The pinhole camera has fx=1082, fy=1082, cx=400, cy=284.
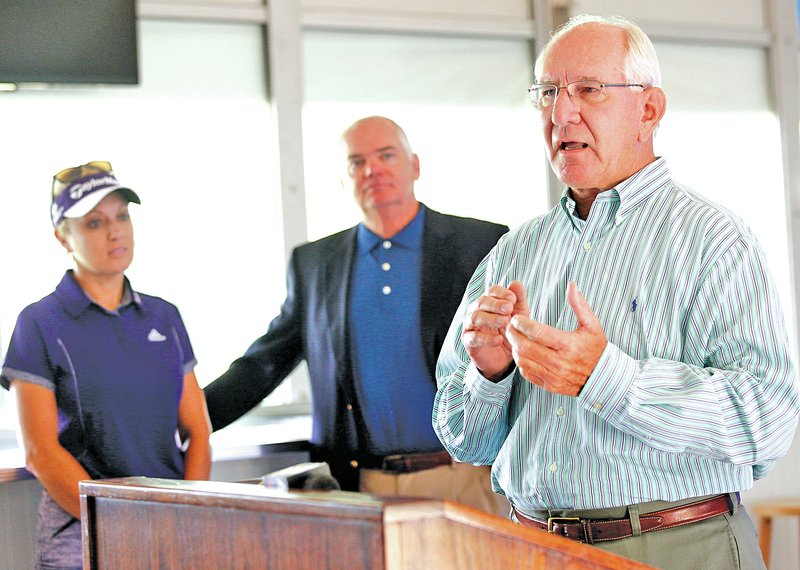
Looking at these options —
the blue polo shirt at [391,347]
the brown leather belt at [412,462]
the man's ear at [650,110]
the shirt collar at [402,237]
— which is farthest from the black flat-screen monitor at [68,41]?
the man's ear at [650,110]

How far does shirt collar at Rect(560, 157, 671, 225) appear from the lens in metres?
2.00

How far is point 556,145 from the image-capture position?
2041 millimetres

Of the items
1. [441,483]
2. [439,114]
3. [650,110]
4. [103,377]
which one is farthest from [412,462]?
[650,110]

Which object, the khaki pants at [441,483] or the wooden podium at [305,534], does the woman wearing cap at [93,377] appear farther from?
the wooden podium at [305,534]

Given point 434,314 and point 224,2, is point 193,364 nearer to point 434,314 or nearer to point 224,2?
point 434,314

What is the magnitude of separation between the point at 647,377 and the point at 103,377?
6.49 ft

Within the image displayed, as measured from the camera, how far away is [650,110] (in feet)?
6.76

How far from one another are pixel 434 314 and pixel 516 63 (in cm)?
138

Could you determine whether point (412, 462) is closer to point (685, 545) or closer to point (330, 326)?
point (330, 326)

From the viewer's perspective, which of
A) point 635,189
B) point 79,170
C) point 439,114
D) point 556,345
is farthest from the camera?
point 439,114

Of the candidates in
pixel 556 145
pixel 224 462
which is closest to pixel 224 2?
pixel 224 462

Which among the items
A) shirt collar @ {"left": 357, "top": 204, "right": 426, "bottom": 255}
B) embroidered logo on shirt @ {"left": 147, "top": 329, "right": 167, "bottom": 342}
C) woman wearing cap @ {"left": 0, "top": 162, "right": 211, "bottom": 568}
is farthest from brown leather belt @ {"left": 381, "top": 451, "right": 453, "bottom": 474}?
embroidered logo on shirt @ {"left": 147, "top": 329, "right": 167, "bottom": 342}

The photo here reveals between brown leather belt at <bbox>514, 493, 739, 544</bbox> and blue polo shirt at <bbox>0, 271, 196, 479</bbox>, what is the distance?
5.76 feet

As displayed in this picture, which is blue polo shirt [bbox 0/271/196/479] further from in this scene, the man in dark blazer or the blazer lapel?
the blazer lapel
